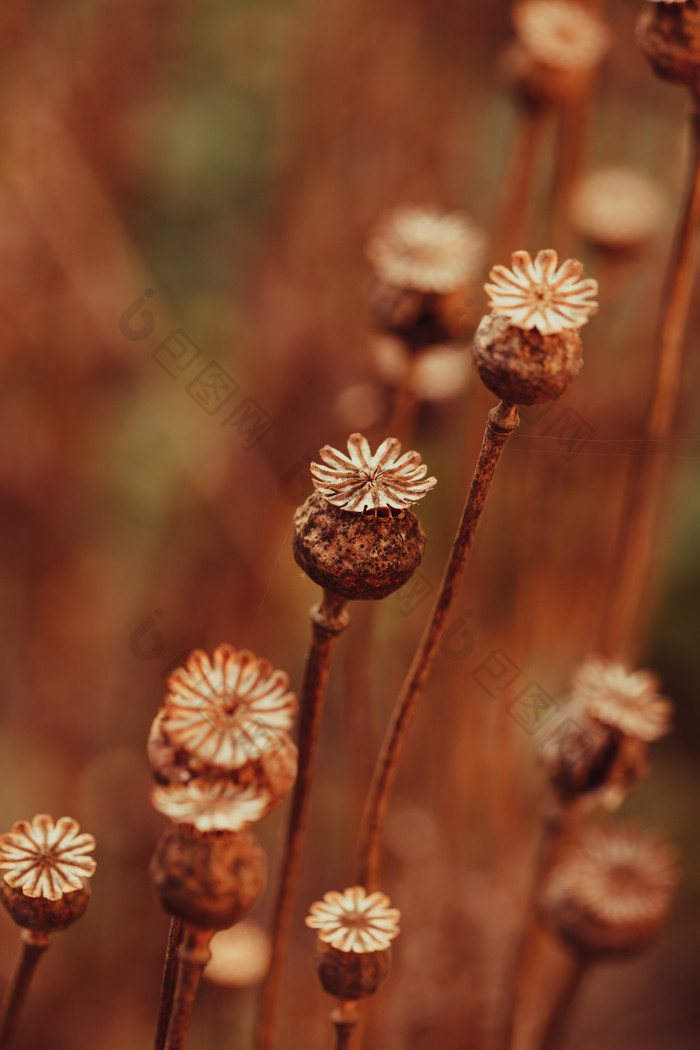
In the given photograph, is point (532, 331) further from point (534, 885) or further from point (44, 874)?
point (534, 885)

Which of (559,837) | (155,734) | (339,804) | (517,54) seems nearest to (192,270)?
(339,804)

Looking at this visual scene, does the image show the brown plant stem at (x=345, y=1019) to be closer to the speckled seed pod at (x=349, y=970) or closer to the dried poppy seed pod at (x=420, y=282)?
the speckled seed pod at (x=349, y=970)

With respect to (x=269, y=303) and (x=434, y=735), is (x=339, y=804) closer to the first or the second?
(x=434, y=735)

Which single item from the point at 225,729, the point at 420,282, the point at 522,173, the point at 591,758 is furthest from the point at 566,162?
the point at 225,729

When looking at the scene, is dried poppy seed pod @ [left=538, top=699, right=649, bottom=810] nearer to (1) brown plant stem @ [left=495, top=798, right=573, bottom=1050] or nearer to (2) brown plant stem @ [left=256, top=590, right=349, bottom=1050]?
Answer: (1) brown plant stem @ [left=495, top=798, right=573, bottom=1050]

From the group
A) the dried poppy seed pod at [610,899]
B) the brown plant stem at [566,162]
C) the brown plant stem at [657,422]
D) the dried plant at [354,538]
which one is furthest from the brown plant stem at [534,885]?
the brown plant stem at [566,162]

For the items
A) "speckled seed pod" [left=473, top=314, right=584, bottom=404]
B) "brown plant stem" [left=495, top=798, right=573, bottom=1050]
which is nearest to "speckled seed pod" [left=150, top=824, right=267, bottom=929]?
"speckled seed pod" [left=473, top=314, right=584, bottom=404]
